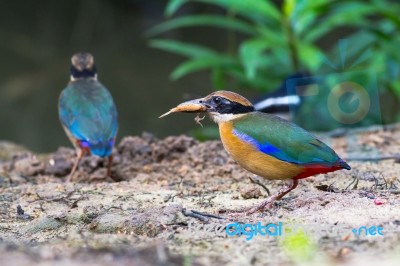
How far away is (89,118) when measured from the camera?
695 cm

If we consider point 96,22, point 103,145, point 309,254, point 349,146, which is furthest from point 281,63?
point 96,22

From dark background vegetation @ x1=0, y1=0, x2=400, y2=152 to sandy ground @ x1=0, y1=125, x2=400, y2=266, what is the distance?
2.88m

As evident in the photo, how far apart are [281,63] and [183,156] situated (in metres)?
3.40

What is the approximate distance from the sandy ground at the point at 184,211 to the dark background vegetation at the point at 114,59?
2875mm

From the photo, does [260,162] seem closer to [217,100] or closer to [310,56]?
[217,100]

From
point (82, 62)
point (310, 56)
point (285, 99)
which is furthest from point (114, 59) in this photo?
point (82, 62)

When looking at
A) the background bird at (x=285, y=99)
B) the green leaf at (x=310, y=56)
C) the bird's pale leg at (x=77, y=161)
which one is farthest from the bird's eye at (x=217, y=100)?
the background bird at (x=285, y=99)

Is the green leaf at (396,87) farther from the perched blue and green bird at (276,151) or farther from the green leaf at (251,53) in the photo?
the perched blue and green bird at (276,151)

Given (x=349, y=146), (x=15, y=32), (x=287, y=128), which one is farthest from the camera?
(x=15, y=32)

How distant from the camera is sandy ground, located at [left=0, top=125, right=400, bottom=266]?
3.52 metres

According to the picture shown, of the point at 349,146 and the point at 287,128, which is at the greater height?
the point at 287,128

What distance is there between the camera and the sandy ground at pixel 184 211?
3520 mm

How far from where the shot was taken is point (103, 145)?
663 cm

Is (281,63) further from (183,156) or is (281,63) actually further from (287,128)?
(287,128)
